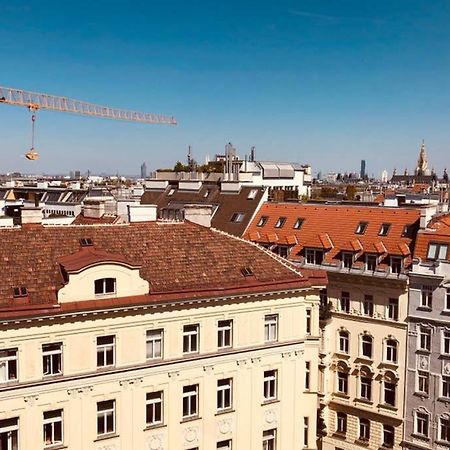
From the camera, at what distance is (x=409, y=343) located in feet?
173

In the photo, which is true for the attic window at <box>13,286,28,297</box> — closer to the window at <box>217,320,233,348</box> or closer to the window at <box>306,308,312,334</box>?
the window at <box>217,320,233,348</box>

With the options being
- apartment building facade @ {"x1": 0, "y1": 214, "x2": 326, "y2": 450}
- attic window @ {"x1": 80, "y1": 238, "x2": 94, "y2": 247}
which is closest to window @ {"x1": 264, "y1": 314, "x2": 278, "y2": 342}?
apartment building facade @ {"x1": 0, "y1": 214, "x2": 326, "y2": 450}

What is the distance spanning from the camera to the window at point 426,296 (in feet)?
169

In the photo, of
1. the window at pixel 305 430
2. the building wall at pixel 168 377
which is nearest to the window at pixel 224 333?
the building wall at pixel 168 377

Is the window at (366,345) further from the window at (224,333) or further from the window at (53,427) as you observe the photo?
the window at (53,427)

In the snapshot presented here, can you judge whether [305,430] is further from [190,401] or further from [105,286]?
[105,286]

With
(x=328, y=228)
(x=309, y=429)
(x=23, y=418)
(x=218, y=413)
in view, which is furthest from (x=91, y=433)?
(x=328, y=228)

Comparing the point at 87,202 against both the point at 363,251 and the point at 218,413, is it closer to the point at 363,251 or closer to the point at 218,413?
the point at 363,251

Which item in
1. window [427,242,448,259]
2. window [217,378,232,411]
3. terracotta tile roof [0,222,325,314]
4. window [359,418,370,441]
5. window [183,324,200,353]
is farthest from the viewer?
window [359,418,370,441]

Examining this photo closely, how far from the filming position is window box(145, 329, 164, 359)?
107ft

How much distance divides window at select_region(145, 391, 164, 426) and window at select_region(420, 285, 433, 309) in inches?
1044

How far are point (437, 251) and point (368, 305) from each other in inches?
285

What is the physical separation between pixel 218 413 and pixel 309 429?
7.76 metres


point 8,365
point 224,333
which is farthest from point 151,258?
point 8,365
